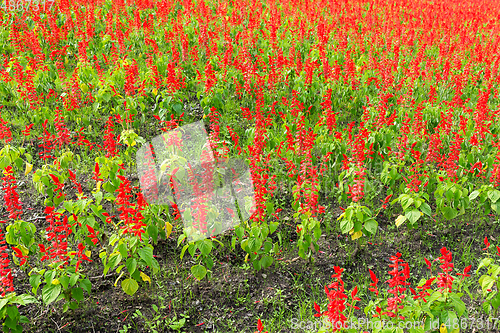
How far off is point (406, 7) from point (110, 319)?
1366cm

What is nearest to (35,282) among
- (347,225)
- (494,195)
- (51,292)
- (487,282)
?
(51,292)

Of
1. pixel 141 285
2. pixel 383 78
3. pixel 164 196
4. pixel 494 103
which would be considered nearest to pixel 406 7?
pixel 494 103

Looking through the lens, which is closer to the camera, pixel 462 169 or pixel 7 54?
pixel 462 169

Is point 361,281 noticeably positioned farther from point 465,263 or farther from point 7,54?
point 7,54

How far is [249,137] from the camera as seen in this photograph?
18.7 ft

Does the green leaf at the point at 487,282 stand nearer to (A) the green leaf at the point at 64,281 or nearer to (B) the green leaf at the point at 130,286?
(B) the green leaf at the point at 130,286

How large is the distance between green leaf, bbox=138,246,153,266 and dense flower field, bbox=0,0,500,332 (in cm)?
1

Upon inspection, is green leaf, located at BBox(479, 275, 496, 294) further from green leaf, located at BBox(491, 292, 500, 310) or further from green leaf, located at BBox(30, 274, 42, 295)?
green leaf, located at BBox(30, 274, 42, 295)

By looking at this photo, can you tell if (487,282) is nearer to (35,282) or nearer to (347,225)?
(347,225)

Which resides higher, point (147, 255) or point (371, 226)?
point (147, 255)

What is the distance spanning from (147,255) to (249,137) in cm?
280

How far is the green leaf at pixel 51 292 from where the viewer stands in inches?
121

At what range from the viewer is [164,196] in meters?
4.36

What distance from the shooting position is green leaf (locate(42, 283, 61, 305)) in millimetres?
3084
